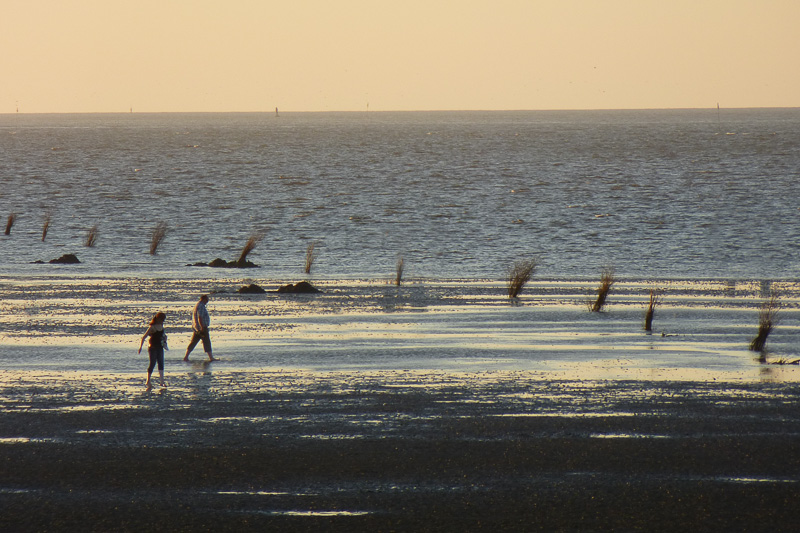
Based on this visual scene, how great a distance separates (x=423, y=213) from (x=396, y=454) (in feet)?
170

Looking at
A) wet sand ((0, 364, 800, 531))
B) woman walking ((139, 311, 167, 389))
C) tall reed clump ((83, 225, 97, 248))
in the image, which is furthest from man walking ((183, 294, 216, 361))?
tall reed clump ((83, 225, 97, 248))

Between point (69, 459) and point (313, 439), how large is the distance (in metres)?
3.17

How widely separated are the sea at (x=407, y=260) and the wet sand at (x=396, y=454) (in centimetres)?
250

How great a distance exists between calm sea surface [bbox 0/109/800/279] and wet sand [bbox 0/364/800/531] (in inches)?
830

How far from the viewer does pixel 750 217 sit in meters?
58.8

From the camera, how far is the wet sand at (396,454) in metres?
10.5

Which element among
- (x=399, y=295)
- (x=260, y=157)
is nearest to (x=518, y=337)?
(x=399, y=295)

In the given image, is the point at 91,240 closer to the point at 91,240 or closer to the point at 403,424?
the point at 91,240

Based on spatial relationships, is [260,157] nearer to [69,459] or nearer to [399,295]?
[399,295]

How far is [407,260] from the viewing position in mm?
43125

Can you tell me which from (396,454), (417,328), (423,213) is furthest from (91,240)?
(396,454)

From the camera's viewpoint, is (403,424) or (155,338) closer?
(403,424)

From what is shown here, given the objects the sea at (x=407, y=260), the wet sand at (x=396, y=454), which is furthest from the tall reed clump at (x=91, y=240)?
the wet sand at (x=396, y=454)

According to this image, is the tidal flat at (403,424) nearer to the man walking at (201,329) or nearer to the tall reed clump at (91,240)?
the man walking at (201,329)
